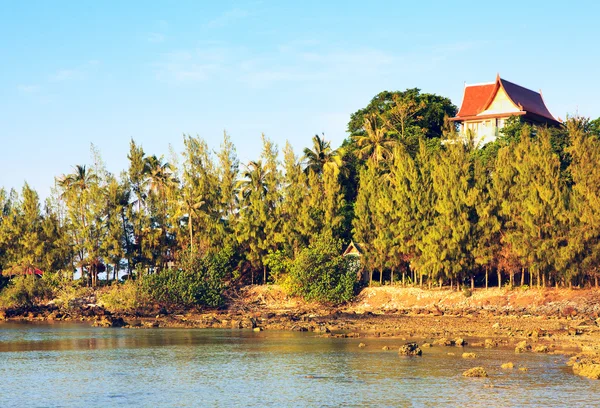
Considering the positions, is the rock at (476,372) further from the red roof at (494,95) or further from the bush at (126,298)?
the red roof at (494,95)

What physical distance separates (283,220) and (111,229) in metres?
17.8

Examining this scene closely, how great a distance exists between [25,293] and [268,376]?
166 feet

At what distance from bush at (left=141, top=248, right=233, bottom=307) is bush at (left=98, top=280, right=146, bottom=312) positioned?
651 mm

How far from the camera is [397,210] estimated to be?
66.8 meters

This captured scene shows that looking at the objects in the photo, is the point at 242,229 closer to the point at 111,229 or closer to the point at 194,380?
the point at 111,229

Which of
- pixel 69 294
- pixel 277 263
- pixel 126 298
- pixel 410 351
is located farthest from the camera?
pixel 69 294

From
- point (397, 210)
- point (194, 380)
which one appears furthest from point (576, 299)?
point (194, 380)

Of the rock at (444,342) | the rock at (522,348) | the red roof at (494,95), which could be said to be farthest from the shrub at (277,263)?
the rock at (522,348)

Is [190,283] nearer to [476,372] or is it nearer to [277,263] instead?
[277,263]

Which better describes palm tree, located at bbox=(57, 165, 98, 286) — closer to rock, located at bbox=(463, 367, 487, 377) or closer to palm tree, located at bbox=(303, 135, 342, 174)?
palm tree, located at bbox=(303, 135, 342, 174)

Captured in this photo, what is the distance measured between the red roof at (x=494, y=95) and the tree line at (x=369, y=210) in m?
4.18

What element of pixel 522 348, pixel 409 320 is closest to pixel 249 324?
pixel 409 320

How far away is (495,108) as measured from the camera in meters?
84.0

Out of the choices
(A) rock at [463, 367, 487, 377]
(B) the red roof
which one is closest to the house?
(B) the red roof
